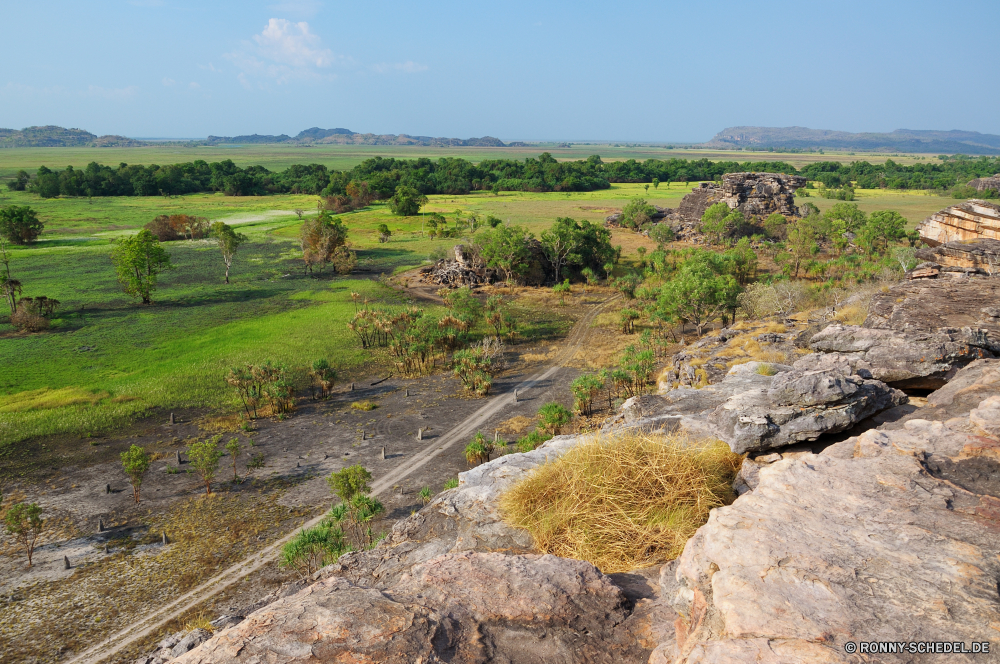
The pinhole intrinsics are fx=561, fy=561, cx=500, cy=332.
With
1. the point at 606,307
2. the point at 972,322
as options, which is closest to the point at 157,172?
the point at 606,307

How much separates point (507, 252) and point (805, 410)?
4949cm

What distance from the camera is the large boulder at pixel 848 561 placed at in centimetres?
517

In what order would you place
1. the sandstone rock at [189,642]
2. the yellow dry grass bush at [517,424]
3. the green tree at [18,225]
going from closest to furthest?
the sandstone rock at [189,642], the yellow dry grass bush at [517,424], the green tree at [18,225]

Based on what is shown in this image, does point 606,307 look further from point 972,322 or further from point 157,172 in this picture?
point 157,172

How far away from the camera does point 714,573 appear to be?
630 centimetres

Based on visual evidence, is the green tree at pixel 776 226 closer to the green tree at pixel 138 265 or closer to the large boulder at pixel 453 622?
the green tree at pixel 138 265

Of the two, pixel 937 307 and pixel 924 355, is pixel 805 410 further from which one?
pixel 937 307

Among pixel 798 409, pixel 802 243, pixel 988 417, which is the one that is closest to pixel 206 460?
pixel 798 409

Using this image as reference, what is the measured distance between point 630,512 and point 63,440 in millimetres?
31260

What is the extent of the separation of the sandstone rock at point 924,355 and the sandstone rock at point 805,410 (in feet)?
7.33

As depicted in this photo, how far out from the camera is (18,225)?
79.3m

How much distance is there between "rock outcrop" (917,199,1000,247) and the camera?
26.0 metres

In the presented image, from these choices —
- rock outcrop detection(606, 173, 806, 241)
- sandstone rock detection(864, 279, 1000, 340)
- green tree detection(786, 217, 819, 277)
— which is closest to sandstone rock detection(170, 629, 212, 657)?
sandstone rock detection(864, 279, 1000, 340)

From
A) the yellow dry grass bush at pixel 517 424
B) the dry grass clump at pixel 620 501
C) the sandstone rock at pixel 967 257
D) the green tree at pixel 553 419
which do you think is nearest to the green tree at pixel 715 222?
the sandstone rock at pixel 967 257
